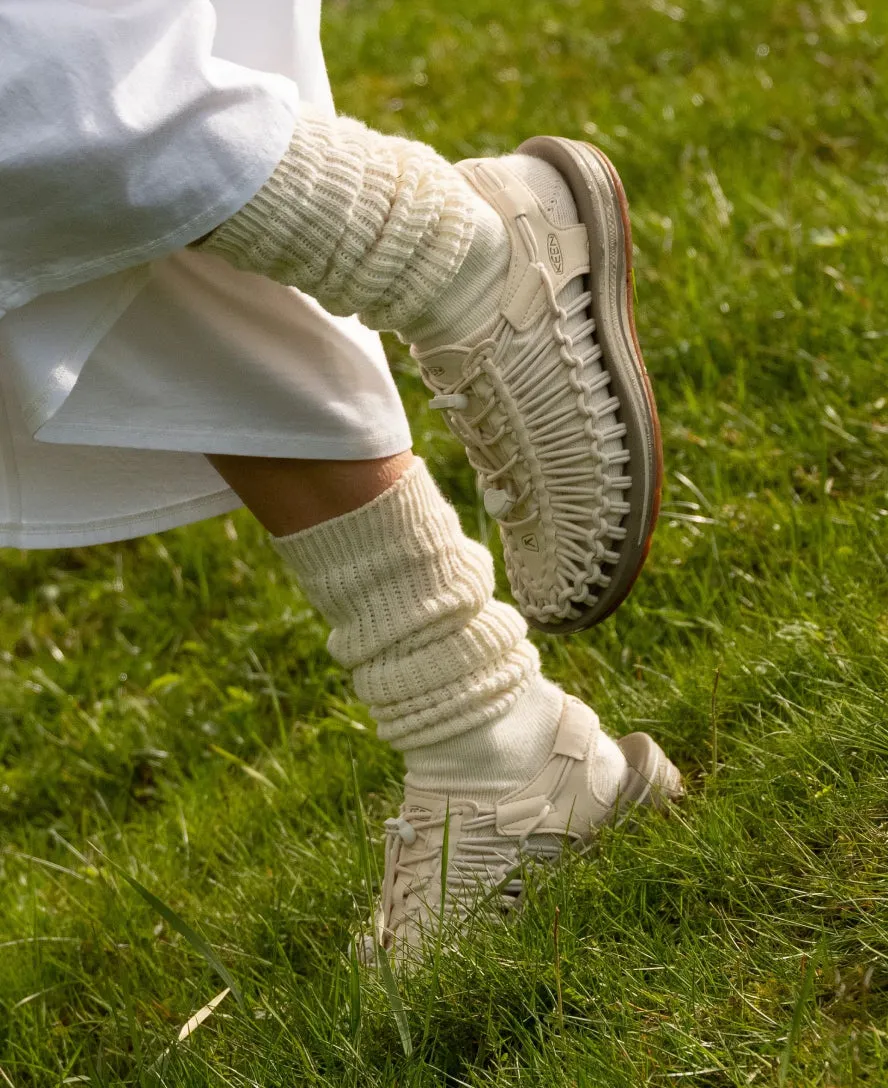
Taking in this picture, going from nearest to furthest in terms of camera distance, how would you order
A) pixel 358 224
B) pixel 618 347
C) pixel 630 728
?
1. pixel 358 224
2. pixel 618 347
3. pixel 630 728

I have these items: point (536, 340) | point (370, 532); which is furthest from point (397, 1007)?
point (536, 340)

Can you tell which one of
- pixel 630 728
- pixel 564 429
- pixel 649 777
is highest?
pixel 564 429

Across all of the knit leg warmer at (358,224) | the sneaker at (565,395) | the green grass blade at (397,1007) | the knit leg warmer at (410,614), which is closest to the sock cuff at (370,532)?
the knit leg warmer at (410,614)

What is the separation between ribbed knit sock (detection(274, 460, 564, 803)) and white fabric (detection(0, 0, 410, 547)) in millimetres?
113

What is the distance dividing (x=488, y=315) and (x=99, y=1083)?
1.08 meters

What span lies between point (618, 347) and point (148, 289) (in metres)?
0.63

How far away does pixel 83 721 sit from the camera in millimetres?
3078

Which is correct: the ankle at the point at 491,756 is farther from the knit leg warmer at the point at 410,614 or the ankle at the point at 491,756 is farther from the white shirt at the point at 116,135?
the white shirt at the point at 116,135

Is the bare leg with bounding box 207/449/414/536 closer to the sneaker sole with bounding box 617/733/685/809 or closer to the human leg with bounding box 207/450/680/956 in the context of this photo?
the human leg with bounding box 207/450/680/956

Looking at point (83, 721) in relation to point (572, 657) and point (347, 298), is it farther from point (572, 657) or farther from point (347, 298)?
point (347, 298)

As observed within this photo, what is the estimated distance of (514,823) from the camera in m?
1.95

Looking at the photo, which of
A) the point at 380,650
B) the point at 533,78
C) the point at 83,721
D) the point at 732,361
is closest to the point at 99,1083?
the point at 380,650

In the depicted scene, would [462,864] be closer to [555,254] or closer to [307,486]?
[307,486]

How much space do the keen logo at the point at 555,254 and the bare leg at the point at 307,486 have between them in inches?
14.2
